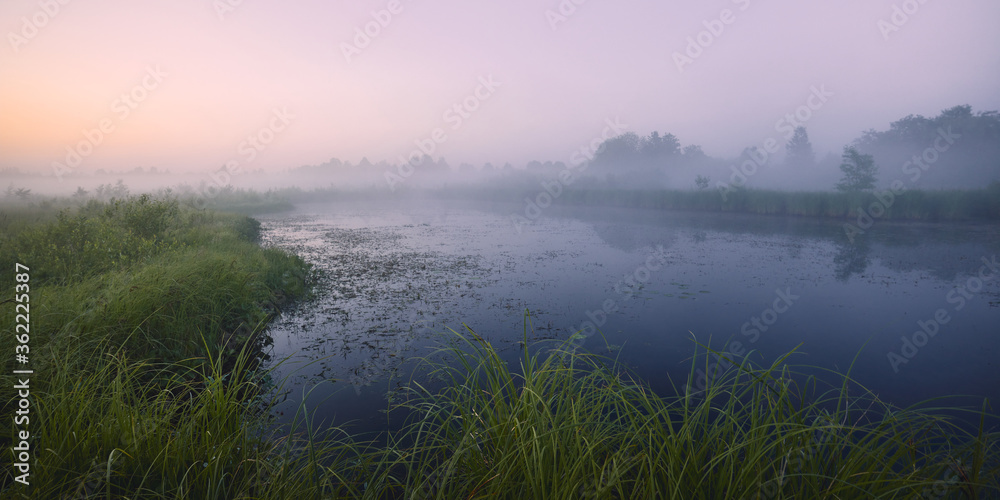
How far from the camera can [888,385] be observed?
5418 mm

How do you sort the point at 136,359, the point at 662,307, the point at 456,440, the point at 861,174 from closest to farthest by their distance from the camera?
the point at 456,440
the point at 136,359
the point at 662,307
the point at 861,174

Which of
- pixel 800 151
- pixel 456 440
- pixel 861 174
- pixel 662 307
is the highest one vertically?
pixel 800 151

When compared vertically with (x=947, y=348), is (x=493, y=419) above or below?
above

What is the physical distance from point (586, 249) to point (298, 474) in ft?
46.4

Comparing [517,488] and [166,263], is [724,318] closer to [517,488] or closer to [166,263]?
[517,488]

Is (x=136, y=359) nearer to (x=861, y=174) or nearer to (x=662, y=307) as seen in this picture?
(x=662, y=307)

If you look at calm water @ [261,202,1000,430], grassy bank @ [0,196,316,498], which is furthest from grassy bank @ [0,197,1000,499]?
calm water @ [261,202,1000,430]

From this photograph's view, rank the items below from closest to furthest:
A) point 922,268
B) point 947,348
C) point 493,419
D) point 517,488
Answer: point 517,488 → point 493,419 → point 947,348 → point 922,268

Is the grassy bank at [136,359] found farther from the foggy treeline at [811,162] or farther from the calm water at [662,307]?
the foggy treeline at [811,162]

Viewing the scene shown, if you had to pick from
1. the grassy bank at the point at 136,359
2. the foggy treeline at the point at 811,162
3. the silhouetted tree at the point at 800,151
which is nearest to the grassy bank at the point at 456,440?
the grassy bank at the point at 136,359

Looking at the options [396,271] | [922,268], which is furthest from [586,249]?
[922,268]

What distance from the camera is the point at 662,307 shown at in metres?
8.62

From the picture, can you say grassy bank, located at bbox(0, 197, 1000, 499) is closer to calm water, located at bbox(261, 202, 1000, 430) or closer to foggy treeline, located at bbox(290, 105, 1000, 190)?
calm water, located at bbox(261, 202, 1000, 430)

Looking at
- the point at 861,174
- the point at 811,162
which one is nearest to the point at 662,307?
the point at 861,174
